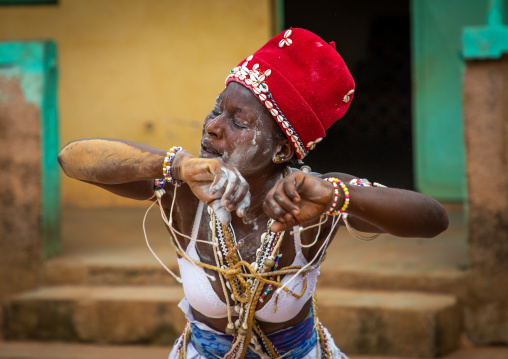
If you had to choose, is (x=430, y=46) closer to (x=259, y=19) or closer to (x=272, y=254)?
(x=259, y=19)

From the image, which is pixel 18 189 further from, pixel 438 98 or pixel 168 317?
pixel 438 98

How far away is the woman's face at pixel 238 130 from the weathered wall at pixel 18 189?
3.69 m

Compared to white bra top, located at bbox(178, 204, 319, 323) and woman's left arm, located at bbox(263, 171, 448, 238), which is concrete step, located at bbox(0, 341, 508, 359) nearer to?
white bra top, located at bbox(178, 204, 319, 323)

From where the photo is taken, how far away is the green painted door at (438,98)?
7305 mm

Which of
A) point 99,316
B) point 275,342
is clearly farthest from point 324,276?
point 275,342

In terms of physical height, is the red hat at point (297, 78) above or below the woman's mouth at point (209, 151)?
above

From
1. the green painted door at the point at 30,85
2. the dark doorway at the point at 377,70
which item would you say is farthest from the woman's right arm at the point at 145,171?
the dark doorway at the point at 377,70

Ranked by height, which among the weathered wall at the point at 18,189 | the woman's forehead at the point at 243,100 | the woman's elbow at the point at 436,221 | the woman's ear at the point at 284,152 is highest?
the woman's forehead at the point at 243,100

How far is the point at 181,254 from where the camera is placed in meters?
2.68

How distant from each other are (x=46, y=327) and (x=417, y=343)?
8.74 ft

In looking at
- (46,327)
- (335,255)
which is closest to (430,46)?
(335,255)

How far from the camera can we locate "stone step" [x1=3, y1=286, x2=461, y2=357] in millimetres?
5059

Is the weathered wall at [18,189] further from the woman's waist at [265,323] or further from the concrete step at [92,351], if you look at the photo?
the woman's waist at [265,323]

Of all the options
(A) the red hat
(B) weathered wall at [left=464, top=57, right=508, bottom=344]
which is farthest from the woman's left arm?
(B) weathered wall at [left=464, top=57, right=508, bottom=344]
